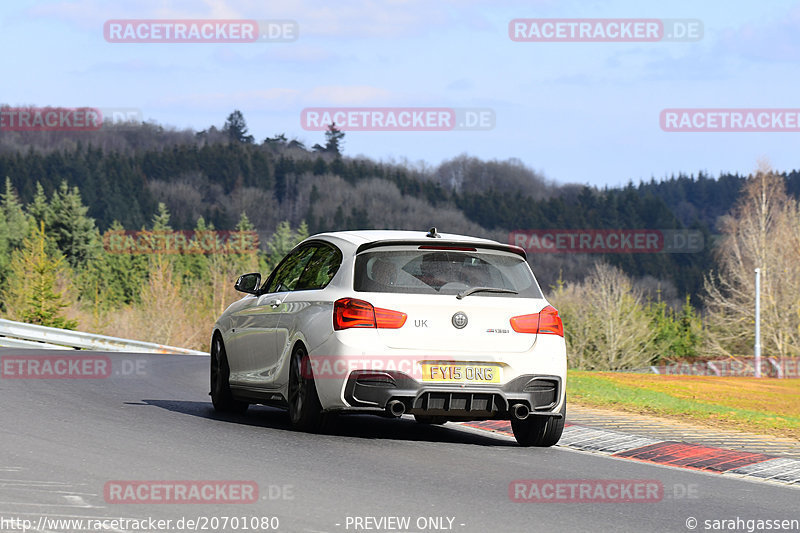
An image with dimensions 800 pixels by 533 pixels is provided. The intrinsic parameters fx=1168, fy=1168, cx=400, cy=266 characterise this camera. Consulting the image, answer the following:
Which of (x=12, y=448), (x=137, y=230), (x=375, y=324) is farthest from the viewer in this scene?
(x=137, y=230)

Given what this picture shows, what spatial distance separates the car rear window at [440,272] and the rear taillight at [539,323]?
0.72 ft

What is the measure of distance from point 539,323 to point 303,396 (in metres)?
2.19

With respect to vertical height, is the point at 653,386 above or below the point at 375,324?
below

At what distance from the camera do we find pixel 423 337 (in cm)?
980

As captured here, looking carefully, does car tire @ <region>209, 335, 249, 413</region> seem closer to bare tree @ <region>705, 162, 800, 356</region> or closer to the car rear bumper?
the car rear bumper

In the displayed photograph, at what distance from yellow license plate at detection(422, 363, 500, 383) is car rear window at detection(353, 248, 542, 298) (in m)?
0.65

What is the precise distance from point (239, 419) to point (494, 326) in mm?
3267

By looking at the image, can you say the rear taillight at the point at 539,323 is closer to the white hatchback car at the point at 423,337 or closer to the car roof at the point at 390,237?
the white hatchback car at the point at 423,337

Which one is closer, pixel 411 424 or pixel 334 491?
pixel 334 491

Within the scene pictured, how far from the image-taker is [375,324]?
32.2 ft

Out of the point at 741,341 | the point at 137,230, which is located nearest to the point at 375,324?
the point at 741,341

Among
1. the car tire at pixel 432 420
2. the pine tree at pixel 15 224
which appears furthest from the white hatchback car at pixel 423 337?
the pine tree at pixel 15 224

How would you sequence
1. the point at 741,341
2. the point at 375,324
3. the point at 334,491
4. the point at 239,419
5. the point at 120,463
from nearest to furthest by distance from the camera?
the point at 334,491 → the point at 120,463 → the point at 375,324 → the point at 239,419 → the point at 741,341

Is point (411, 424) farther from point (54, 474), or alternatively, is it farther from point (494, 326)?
point (54, 474)
